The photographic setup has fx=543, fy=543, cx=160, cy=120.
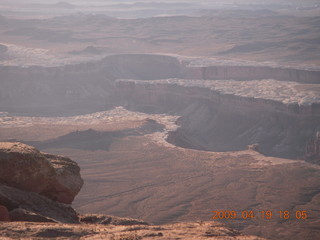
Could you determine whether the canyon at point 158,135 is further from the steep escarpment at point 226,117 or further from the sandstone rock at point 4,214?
the sandstone rock at point 4,214

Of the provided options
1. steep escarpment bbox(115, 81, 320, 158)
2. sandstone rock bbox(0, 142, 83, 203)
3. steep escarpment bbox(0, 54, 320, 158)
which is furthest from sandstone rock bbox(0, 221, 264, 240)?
steep escarpment bbox(0, 54, 320, 158)

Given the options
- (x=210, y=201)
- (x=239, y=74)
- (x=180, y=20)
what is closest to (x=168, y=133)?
(x=210, y=201)

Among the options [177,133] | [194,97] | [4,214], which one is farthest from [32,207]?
[194,97]

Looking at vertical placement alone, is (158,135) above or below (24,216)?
below

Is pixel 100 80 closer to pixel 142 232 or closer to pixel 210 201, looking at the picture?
pixel 210 201

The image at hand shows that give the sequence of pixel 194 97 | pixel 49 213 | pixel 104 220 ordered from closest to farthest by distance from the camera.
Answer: pixel 49 213 → pixel 104 220 → pixel 194 97
